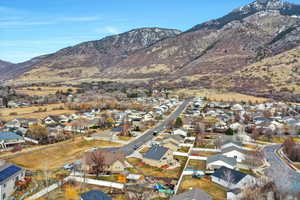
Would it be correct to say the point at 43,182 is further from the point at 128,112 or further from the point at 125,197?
the point at 128,112

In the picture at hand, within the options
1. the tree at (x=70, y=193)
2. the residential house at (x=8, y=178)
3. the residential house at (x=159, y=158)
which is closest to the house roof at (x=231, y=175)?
the residential house at (x=159, y=158)

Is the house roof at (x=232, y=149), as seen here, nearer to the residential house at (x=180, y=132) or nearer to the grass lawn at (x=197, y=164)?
the grass lawn at (x=197, y=164)

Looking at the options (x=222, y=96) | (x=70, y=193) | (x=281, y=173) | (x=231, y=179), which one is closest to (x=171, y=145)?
(x=231, y=179)

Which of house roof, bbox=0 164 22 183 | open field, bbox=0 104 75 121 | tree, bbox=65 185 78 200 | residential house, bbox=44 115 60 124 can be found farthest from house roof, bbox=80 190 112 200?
open field, bbox=0 104 75 121

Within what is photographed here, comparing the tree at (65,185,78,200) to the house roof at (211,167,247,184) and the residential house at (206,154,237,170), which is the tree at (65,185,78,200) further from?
the residential house at (206,154,237,170)

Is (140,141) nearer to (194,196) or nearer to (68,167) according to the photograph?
(68,167)
